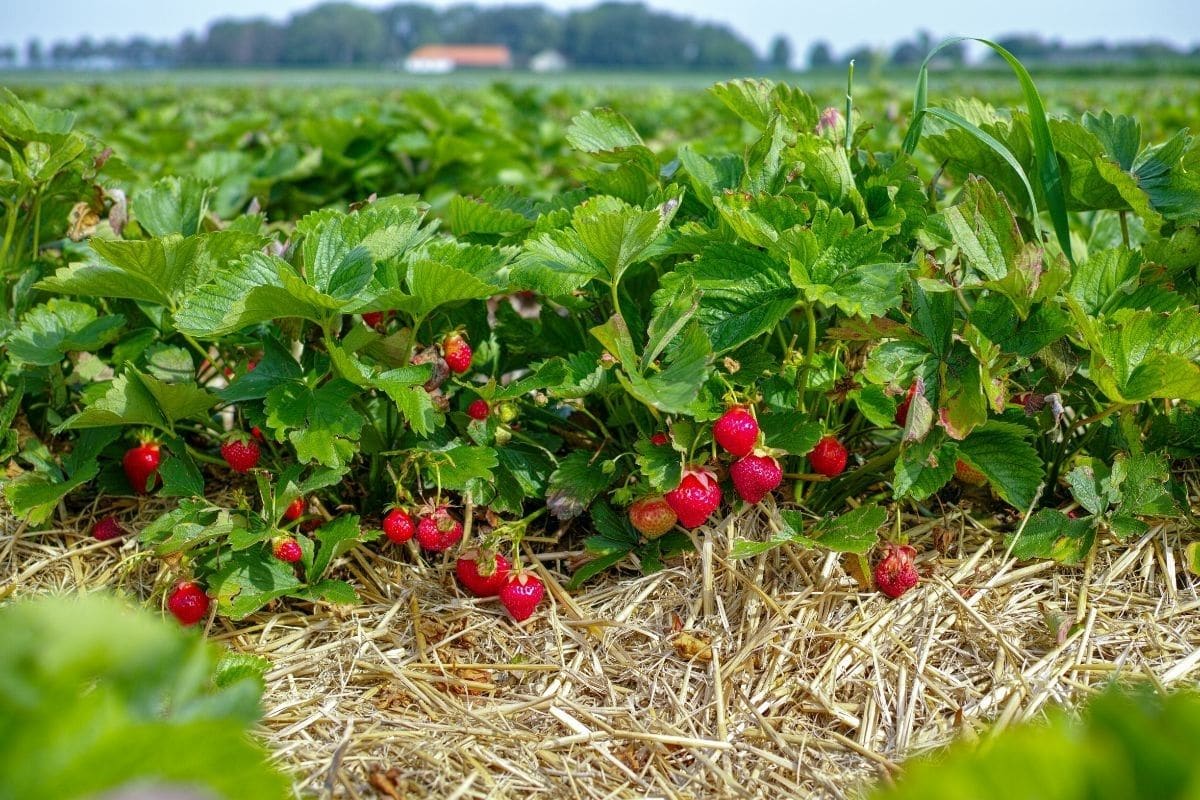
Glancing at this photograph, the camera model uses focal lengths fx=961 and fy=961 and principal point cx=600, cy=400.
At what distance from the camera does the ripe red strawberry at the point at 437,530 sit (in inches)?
62.8

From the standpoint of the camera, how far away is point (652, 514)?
157cm

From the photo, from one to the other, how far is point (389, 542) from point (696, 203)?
0.86m

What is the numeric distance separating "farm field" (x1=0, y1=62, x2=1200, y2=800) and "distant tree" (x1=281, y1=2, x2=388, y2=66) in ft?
267

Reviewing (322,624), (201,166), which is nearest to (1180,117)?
(201,166)

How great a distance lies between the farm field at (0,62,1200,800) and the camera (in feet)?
4.59

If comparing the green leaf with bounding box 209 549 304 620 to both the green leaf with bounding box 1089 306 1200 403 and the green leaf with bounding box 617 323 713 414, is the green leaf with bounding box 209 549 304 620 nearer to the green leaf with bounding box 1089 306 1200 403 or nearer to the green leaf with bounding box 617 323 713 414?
the green leaf with bounding box 617 323 713 414

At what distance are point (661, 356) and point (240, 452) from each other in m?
0.75

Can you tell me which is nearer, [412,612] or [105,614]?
[105,614]

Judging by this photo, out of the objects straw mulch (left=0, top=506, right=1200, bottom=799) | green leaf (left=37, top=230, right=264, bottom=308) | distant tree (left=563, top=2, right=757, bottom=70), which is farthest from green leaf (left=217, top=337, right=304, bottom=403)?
distant tree (left=563, top=2, right=757, bottom=70)

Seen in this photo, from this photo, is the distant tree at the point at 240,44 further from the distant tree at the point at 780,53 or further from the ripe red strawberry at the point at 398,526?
the ripe red strawberry at the point at 398,526

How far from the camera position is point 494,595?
1.67 meters

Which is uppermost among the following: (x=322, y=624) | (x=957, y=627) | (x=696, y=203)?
(x=696, y=203)

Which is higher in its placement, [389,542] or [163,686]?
[163,686]

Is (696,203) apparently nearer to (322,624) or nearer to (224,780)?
(322,624)
